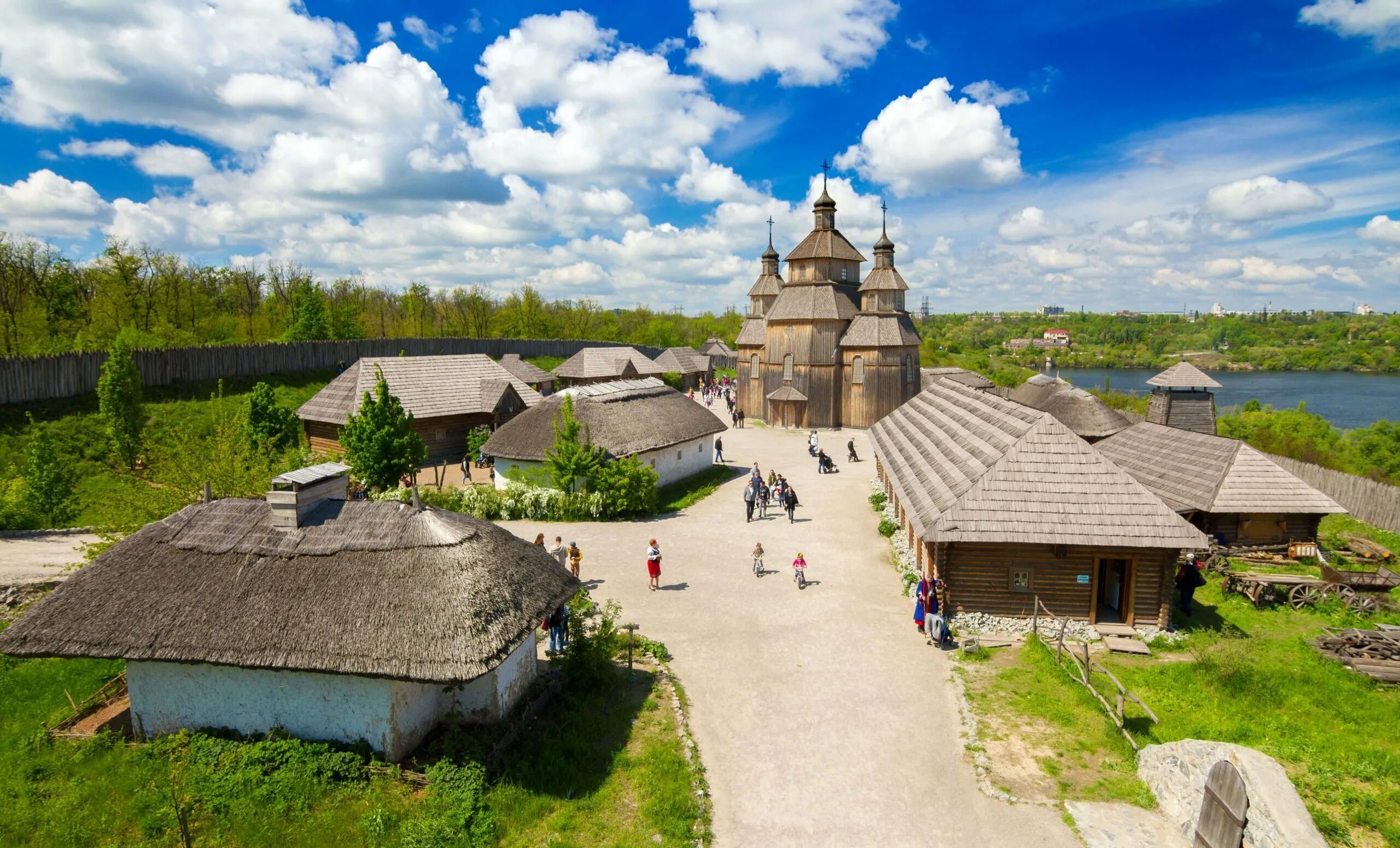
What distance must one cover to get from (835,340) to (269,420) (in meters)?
30.5

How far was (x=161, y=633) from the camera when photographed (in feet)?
34.1

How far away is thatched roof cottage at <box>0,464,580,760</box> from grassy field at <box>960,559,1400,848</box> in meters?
8.61

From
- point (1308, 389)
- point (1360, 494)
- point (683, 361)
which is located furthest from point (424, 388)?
point (1308, 389)

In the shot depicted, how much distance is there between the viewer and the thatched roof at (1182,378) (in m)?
26.0

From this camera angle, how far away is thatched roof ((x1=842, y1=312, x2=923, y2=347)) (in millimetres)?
40875

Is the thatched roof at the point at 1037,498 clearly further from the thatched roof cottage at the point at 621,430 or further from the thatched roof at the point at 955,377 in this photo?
the thatched roof at the point at 955,377

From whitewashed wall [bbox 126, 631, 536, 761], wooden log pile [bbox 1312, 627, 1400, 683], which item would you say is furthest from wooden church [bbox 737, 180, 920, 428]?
whitewashed wall [bbox 126, 631, 536, 761]

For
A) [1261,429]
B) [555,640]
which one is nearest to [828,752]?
[555,640]

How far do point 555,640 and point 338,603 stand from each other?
4.53 meters

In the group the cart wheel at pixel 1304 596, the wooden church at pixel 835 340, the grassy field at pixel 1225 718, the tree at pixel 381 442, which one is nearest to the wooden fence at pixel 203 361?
the tree at pixel 381 442

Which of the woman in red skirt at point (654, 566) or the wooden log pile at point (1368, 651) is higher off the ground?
the woman in red skirt at point (654, 566)

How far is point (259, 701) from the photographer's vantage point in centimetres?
1067

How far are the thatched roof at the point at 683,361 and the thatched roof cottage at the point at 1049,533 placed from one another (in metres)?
44.9

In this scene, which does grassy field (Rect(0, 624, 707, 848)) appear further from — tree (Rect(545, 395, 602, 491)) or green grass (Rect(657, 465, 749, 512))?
green grass (Rect(657, 465, 749, 512))
